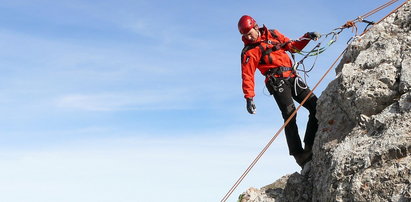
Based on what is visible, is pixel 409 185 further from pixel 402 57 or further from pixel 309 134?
pixel 309 134

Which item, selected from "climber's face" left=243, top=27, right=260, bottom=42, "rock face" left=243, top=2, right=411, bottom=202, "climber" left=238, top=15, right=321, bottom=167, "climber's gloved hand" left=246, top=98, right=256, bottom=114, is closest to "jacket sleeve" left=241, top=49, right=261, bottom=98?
"climber" left=238, top=15, right=321, bottom=167

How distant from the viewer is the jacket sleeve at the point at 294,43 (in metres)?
12.4

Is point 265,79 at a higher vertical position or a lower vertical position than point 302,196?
higher

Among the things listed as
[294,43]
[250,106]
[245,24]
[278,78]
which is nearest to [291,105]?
[278,78]

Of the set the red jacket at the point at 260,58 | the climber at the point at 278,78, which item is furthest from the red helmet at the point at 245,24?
the red jacket at the point at 260,58

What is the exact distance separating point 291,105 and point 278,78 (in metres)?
0.75

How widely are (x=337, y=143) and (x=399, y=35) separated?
2694 mm

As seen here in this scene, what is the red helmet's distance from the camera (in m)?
11.9

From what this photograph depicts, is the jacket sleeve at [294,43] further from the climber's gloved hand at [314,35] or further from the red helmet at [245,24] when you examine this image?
the red helmet at [245,24]

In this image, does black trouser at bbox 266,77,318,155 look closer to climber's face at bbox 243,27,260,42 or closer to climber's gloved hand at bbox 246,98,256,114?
climber's gloved hand at bbox 246,98,256,114

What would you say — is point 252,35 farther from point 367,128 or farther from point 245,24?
point 367,128

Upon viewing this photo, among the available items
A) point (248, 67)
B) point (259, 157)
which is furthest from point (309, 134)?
point (248, 67)

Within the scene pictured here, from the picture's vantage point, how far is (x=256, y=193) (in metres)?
11.1

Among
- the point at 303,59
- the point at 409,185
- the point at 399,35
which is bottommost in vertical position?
the point at 409,185
